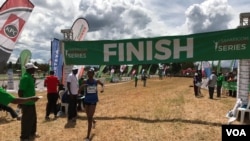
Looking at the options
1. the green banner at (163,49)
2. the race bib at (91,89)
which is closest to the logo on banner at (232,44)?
the green banner at (163,49)

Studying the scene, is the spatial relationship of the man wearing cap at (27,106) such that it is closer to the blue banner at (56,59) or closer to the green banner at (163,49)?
the green banner at (163,49)

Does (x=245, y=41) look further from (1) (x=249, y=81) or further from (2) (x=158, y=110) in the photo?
(2) (x=158, y=110)

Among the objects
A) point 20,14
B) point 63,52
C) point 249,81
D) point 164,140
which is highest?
point 20,14

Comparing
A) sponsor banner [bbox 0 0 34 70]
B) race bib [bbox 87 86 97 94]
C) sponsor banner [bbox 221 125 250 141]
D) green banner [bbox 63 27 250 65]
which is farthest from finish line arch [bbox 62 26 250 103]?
sponsor banner [bbox 221 125 250 141]

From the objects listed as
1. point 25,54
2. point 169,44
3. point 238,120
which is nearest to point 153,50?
point 169,44

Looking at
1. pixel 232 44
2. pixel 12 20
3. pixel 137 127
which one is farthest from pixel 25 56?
pixel 232 44

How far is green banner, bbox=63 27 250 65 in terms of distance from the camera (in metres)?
13.2

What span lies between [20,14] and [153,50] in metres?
5.12

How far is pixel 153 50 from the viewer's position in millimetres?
14469

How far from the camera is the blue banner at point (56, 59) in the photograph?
18.0 meters

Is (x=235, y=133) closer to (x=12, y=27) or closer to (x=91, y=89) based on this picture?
(x=91, y=89)

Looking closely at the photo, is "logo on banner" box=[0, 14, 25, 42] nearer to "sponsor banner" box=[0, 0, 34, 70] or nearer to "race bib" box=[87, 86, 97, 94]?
"sponsor banner" box=[0, 0, 34, 70]

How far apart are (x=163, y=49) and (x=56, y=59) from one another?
6.18 metres

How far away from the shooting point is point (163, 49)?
47.0 ft
